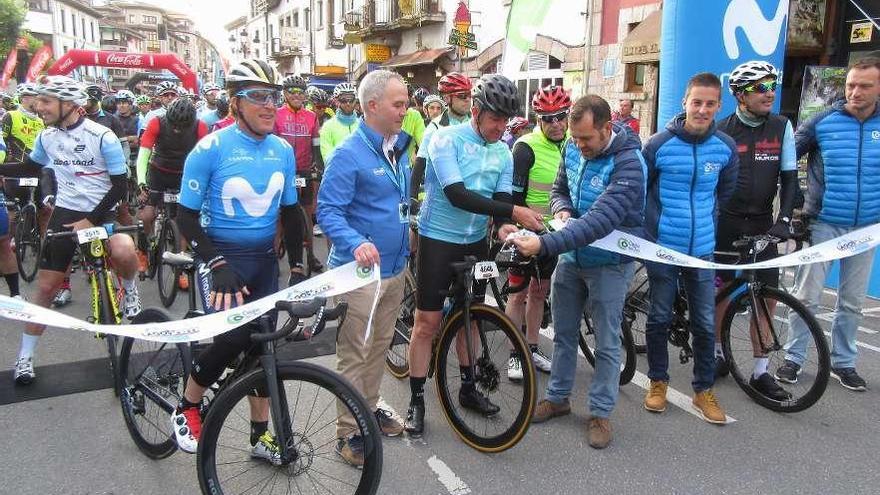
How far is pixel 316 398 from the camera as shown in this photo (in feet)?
8.84

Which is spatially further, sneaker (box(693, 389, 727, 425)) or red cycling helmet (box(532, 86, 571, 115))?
red cycling helmet (box(532, 86, 571, 115))

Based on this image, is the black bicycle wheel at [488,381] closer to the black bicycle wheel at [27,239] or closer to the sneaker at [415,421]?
the sneaker at [415,421]

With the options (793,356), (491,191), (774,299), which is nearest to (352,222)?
(491,191)

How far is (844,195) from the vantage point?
4.14 metres

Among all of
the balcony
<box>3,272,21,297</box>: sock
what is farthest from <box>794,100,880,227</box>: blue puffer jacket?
the balcony

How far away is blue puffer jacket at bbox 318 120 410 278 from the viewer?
2961 millimetres

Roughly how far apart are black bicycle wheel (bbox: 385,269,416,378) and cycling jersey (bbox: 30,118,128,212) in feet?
7.12

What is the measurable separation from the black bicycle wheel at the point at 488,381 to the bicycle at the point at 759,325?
1345mm

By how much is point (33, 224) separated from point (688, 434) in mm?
7407

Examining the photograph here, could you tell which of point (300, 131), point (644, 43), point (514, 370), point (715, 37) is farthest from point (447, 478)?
point (644, 43)

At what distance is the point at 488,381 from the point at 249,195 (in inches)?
65.6

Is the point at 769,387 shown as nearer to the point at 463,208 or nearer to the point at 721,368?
the point at 721,368

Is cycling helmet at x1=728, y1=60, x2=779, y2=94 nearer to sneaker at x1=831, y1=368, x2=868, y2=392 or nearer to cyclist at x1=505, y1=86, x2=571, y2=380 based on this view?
cyclist at x1=505, y1=86, x2=571, y2=380

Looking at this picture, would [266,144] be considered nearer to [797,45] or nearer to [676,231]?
[676,231]
